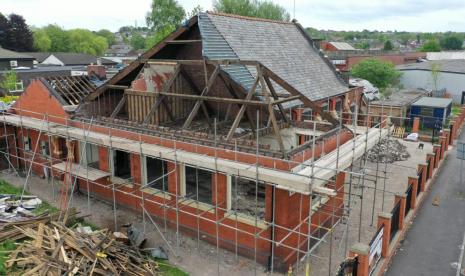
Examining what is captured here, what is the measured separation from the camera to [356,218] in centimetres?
1574

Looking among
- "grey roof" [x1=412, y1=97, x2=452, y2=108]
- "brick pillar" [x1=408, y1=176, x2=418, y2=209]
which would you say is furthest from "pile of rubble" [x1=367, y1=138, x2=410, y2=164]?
"grey roof" [x1=412, y1=97, x2=452, y2=108]

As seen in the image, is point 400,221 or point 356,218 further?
point 356,218

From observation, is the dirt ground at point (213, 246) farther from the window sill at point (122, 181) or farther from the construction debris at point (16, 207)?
the window sill at point (122, 181)

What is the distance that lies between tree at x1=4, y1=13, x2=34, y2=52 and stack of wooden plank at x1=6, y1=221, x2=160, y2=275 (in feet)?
234

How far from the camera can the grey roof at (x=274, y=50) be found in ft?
53.3

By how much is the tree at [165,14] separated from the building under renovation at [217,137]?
103ft

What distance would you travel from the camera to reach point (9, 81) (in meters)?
36.1

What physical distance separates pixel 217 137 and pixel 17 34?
74.1m

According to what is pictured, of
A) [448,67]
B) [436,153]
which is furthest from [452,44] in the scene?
[436,153]

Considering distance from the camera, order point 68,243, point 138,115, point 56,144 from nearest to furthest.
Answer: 1. point 68,243
2. point 138,115
3. point 56,144

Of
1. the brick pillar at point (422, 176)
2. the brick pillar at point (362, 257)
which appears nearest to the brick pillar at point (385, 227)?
the brick pillar at point (362, 257)

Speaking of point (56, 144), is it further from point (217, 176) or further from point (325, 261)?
point (325, 261)

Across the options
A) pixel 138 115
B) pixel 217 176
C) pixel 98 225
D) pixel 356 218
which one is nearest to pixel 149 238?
pixel 98 225

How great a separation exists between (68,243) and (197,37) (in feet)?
32.1
